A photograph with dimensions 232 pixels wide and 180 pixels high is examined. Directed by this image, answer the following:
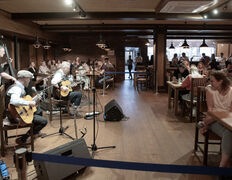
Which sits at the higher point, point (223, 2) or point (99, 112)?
point (223, 2)

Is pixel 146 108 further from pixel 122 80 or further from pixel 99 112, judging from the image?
pixel 122 80

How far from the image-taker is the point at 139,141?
3828 millimetres

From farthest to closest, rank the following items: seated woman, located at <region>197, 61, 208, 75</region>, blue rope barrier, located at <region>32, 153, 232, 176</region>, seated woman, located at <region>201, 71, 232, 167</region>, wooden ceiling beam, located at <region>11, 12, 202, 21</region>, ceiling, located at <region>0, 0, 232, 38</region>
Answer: wooden ceiling beam, located at <region>11, 12, 202, 21</region> < seated woman, located at <region>197, 61, 208, 75</region> < ceiling, located at <region>0, 0, 232, 38</region> < seated woman, located at <region>201, 71, 232, 167</region> < blue rope barrier, located at <region>32, 153, 232, 176</region>

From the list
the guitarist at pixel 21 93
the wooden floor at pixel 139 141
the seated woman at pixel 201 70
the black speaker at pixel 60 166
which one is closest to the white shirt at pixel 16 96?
the guitarist at pixel 21 93

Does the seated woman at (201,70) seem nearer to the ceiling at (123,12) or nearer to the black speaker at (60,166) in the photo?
the ceiling at (123,12)

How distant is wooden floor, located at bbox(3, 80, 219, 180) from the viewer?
279 centimetres

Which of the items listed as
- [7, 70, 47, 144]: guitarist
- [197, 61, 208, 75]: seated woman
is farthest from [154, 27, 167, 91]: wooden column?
[7, 70, 47, 144]: guitarist

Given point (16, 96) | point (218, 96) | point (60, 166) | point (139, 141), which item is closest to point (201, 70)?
point (139, 141)

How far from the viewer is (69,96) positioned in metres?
5.27

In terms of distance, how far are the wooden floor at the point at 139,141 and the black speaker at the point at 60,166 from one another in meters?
0.22

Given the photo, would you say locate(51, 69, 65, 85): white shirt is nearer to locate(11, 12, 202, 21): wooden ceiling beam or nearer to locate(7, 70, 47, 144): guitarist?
locate(7, 70, 47, 144): guitarist

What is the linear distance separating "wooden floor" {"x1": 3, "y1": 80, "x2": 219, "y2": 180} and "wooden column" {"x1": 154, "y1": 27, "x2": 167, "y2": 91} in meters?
3.53

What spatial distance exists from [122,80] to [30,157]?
11780mm

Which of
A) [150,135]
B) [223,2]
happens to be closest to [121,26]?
[223,2]
